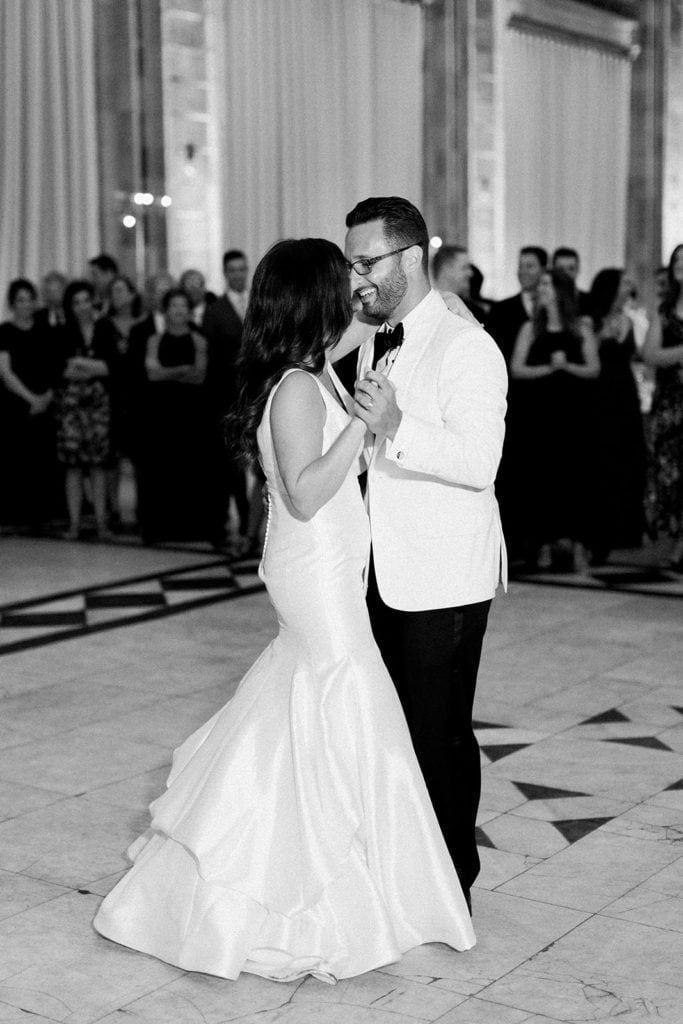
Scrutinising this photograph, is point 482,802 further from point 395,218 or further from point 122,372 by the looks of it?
point 122,372

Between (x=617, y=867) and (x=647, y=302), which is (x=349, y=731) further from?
(x=647, y=302)

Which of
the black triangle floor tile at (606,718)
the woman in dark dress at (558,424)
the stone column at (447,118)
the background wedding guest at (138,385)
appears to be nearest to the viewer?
the black triangle floor tile at (606,718)

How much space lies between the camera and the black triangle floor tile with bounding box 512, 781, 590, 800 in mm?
3832

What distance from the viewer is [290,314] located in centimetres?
266

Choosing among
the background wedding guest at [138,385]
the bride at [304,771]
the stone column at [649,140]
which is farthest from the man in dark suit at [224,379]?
the stone column at [649,140]

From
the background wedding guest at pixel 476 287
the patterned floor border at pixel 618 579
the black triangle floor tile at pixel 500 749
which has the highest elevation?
the background wedding guest at pixel 476 287

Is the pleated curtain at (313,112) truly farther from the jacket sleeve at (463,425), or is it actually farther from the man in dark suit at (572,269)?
the jacket sleeve at (463,425)

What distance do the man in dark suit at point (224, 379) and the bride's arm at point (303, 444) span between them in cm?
517

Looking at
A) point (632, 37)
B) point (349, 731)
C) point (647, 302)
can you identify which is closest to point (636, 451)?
point (349, 731)

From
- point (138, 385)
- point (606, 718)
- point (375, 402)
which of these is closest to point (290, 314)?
point (375, 402)

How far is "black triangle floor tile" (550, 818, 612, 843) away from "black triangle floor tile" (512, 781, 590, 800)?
0.59 ft

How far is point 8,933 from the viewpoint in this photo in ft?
9.71

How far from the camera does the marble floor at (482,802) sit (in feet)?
8.73

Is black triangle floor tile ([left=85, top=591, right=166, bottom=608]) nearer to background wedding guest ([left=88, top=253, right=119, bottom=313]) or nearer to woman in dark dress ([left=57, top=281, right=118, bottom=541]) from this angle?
woman in dark dress ([left=57, top=281, right=118, bottom=541])
